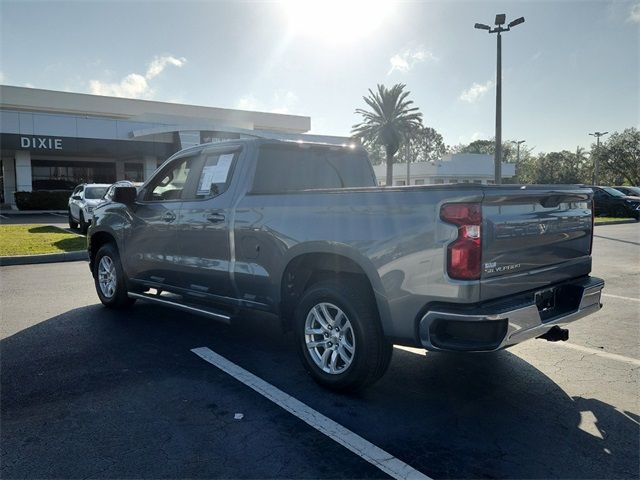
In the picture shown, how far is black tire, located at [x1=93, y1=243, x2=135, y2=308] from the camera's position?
6273 mm

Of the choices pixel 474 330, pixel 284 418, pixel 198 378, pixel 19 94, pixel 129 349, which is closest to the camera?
pixel 474 330

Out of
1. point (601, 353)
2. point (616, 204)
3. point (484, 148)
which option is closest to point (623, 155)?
point (616, 204)

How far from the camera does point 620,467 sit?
9.39ft

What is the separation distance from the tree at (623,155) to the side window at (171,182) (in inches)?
2550

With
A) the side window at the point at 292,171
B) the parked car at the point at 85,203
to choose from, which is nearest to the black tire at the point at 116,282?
the side window at the point at 292,171

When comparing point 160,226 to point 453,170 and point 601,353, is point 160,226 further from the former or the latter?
point 453,170

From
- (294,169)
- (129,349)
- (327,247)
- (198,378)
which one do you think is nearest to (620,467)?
(327,247)

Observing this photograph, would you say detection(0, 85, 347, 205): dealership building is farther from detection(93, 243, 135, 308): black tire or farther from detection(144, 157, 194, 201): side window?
detection(144, 157, 194, 201): side window

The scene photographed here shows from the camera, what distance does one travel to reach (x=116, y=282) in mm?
6352

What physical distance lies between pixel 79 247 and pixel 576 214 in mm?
11402

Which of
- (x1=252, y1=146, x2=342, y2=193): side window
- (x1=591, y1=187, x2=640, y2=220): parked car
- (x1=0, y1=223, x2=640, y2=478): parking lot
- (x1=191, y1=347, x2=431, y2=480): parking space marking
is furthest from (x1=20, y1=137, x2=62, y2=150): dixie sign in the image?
(x1=591, y1=187, x2=640, y2=220): parked car

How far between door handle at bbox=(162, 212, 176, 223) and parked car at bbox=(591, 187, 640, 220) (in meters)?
26.2

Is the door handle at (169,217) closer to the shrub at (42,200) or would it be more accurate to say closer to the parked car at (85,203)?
the parked car at (85,203)

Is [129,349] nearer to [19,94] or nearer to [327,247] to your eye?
[327,247]
